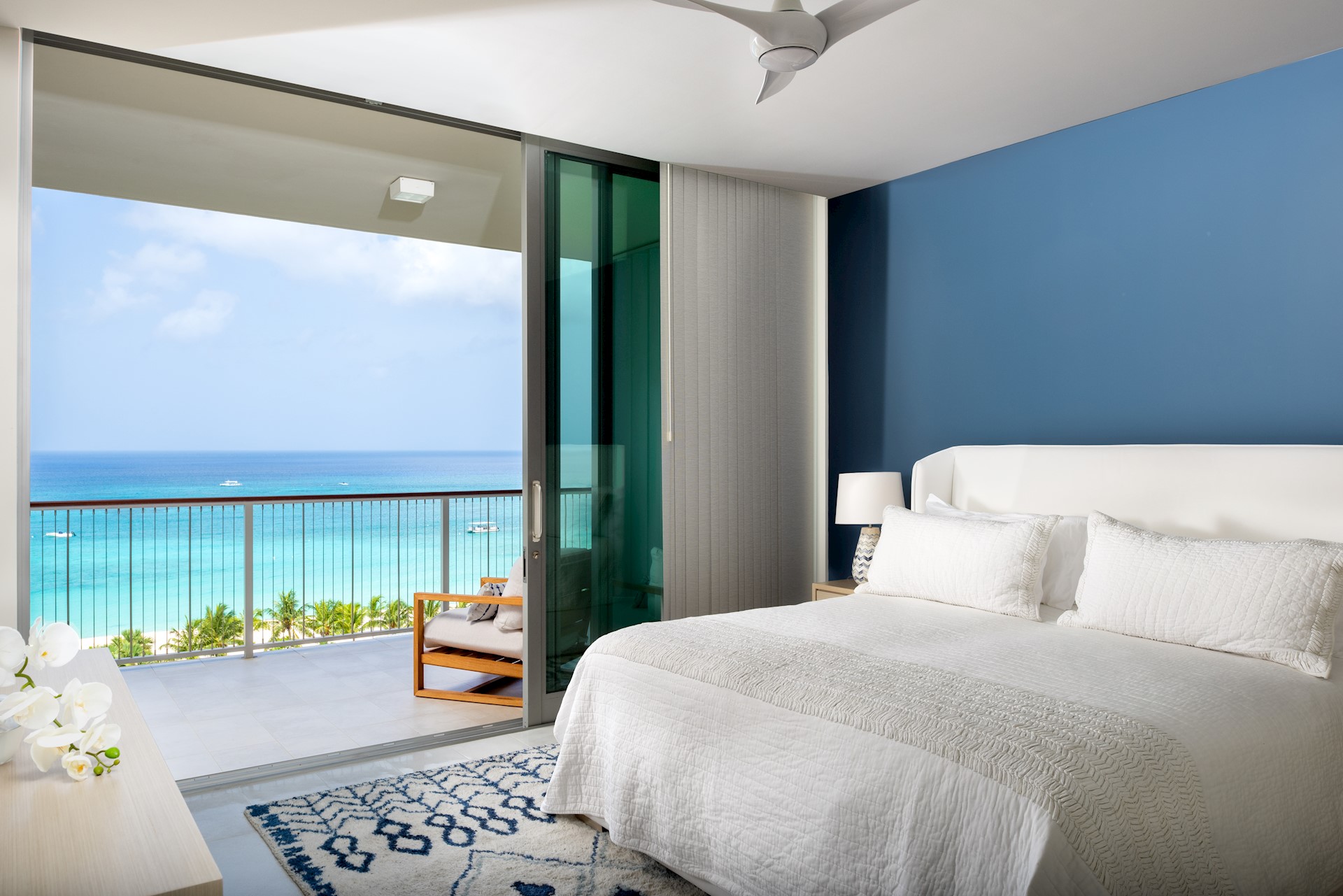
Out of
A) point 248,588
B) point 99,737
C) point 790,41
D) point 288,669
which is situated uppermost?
point 790,41

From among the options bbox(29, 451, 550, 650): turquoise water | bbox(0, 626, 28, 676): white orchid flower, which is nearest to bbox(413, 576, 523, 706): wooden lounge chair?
bbox(0, 626, 28, 676): white orchid flower

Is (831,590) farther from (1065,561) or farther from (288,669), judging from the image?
(288,669)

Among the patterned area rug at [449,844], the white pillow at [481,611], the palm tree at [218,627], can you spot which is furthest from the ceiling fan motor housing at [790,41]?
the palm tree at [218,627]

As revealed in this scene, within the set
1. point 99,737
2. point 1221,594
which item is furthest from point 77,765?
point 1221,594

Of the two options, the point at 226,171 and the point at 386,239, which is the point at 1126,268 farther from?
the point at 386,239

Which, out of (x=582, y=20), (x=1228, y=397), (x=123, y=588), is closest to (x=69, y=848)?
(x=582, y=20)

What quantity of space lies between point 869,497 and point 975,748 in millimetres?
Answer: 2259

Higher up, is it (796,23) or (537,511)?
(796,23)

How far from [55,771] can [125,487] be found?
52.3ft

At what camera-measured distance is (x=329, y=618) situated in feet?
22.4

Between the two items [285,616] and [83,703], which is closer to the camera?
[83,703]

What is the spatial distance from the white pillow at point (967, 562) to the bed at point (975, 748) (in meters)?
0.09

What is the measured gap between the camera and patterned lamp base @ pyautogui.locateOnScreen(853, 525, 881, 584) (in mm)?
3867

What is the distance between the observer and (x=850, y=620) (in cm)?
281
